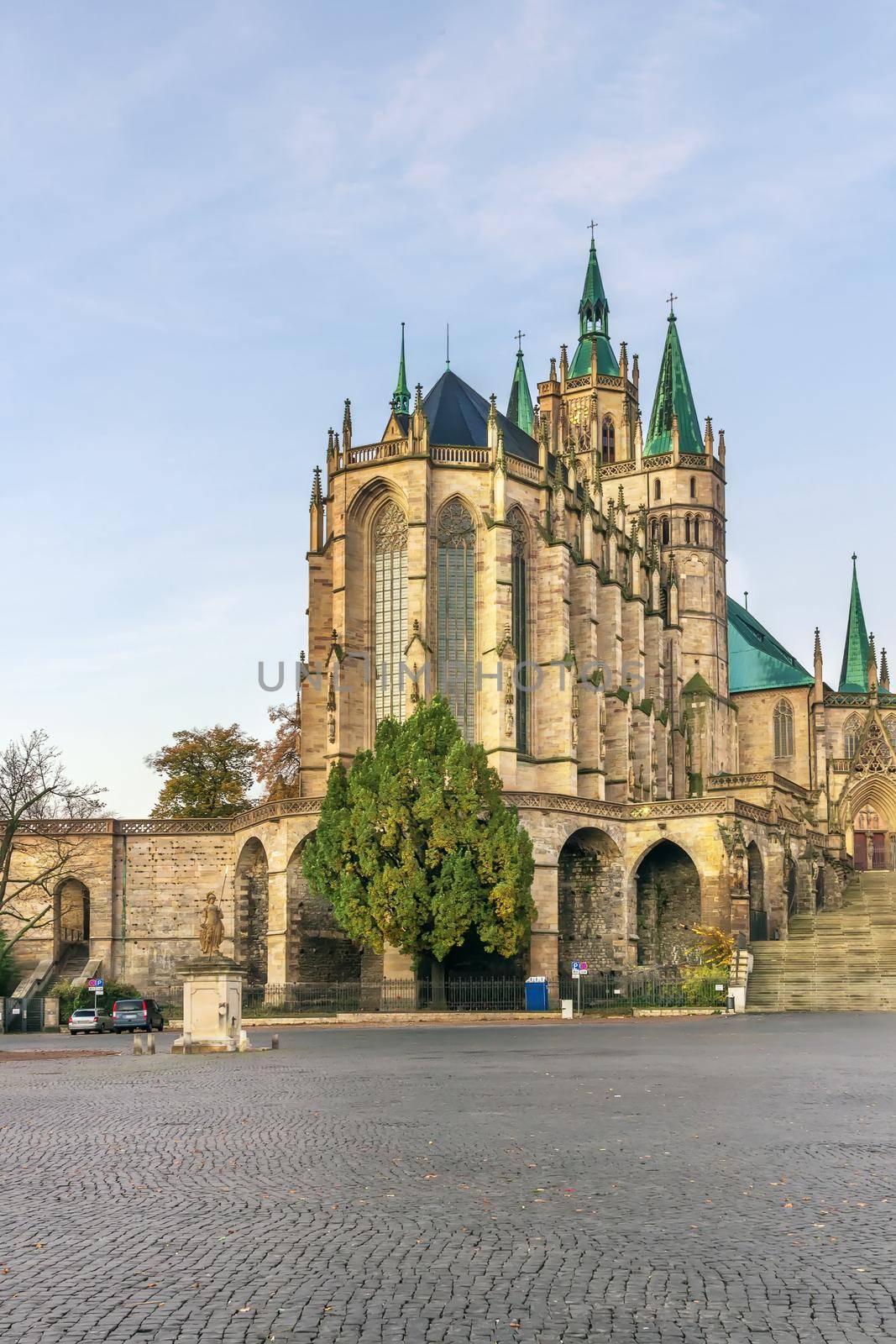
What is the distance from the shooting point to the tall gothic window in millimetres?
57031

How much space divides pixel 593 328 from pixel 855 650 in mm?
25682

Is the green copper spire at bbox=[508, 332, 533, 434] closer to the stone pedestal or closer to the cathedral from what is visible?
the cathedral

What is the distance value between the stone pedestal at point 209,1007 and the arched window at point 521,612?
1081 inches

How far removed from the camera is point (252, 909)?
185 feet

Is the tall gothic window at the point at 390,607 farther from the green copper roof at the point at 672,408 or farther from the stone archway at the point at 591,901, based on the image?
the green copper roof at the point at 672,408

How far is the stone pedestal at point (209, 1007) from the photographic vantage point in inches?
1184

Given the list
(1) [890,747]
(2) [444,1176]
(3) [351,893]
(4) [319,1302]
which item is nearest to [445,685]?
(3) [351,893]

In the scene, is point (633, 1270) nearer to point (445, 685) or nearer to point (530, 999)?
point (530, 999)

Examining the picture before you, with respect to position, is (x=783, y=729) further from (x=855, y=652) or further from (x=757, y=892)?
(x=757, y=892)

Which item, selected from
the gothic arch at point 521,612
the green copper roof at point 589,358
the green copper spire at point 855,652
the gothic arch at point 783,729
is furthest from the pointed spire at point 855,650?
the gothic arch at point 521,612

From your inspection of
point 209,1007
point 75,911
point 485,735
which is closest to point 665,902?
point 485,735

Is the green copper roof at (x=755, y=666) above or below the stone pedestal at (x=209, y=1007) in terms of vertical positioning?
above

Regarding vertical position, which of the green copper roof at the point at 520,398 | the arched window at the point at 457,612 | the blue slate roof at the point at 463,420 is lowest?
the arched window at the point at 457,612

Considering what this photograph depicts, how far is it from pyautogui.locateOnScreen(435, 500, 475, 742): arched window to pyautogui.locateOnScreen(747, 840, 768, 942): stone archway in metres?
11.3
